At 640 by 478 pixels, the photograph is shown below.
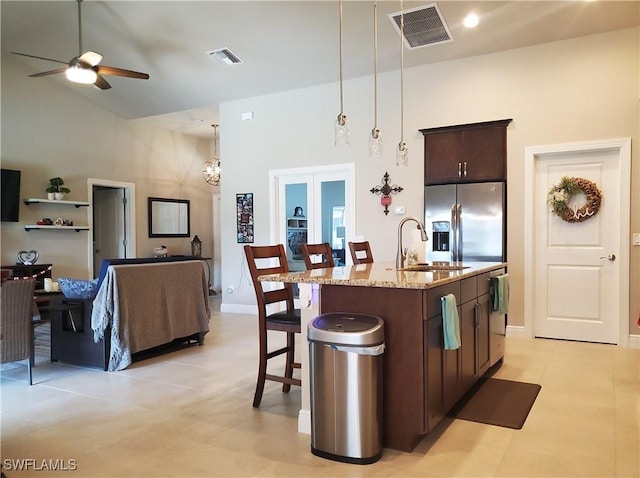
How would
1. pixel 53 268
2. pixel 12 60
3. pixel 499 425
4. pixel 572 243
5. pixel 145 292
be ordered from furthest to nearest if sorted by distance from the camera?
pixel 53 268
pixel 12 60
pixel 572 243
pixel 145 292
pixel 499 425

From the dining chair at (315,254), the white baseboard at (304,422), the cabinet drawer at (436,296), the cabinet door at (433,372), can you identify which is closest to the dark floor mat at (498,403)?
the cabinet door at (433,372)

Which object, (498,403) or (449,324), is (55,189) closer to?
(449,324)

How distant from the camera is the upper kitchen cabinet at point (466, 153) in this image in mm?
4980

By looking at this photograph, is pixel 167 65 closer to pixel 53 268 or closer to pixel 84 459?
pixel 53 268

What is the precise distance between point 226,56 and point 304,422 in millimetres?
4577

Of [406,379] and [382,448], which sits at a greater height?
[406,379]

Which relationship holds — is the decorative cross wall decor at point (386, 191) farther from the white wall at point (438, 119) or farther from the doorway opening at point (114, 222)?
the doorway opening at point (114, 222)

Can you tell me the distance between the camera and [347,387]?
86.1 inches

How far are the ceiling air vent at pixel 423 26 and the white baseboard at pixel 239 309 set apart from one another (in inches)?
162

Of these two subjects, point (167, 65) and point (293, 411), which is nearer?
point (293, 411)

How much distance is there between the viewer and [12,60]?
6.48m

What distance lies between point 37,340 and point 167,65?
374 cm

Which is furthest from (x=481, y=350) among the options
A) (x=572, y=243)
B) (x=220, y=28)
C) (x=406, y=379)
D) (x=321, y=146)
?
(x=220, y=28)

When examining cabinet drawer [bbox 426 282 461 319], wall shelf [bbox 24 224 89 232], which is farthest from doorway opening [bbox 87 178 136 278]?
cabinet drawer [bbox 426 282 461 319]
